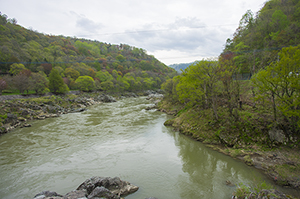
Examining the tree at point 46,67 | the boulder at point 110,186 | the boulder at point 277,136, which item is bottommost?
the boulder at point 110,186

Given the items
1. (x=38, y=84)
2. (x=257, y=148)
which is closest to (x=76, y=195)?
(x=257, y=148)

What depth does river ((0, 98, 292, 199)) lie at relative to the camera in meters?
7.80

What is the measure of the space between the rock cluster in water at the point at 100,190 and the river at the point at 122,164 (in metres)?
0.50

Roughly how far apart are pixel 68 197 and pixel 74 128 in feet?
49.2

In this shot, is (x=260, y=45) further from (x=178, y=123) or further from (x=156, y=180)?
(x=156, y=180)

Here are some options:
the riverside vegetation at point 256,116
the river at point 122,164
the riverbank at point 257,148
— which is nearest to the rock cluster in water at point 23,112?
the river at point 122,164

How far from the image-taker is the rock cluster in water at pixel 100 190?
20.3 feet

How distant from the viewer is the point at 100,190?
6.28 meters

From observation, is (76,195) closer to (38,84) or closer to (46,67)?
(38,84)

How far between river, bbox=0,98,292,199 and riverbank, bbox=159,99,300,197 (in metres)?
0.67

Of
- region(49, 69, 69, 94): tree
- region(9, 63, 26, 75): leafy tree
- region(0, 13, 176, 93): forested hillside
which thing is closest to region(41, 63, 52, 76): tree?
region(0, 13, 176, 93): forested hillside

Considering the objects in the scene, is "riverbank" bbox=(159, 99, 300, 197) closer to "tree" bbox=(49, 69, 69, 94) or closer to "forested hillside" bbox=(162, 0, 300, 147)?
"forested hillside" bbox=(162, 0, 300, 147)

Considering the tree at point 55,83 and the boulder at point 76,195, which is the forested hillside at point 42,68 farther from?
the boulder at point 76,195

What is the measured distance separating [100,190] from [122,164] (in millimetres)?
4035
